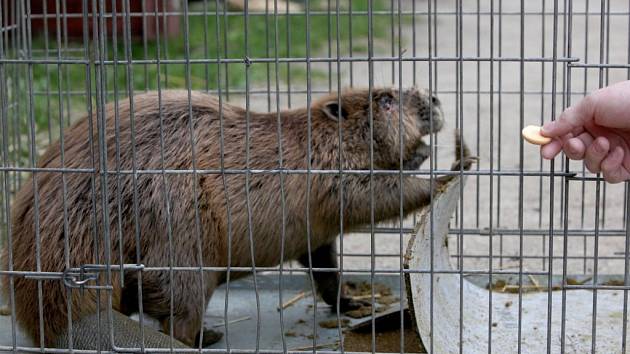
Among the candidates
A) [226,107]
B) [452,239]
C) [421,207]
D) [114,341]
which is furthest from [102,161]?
[452,239]

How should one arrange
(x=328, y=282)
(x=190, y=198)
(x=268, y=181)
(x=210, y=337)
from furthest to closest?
1. (x=328, y=282)
2. (x=210, y=337)
3. (x=268, y=181)
4. (x=190, y=198)

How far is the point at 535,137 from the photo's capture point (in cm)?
335

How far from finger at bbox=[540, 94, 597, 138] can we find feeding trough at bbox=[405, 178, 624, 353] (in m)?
0.86

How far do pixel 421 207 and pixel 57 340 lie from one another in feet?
5.87

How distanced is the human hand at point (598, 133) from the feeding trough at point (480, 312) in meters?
0.85

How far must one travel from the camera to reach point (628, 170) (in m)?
3.41

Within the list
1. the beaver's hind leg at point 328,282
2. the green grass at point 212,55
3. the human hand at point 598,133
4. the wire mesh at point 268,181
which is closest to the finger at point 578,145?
the human hand at point 598,133

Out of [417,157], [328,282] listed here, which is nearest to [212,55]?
[328,282]

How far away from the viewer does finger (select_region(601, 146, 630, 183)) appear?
11.0 feet

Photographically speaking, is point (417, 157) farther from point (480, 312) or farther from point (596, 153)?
point (596, 153)

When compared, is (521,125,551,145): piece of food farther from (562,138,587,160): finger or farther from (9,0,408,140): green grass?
(9,0,408,140): green grass

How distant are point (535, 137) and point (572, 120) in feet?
0.43

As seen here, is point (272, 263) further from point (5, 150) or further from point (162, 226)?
point (5, 150)

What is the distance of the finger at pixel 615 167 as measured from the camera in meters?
3.36
